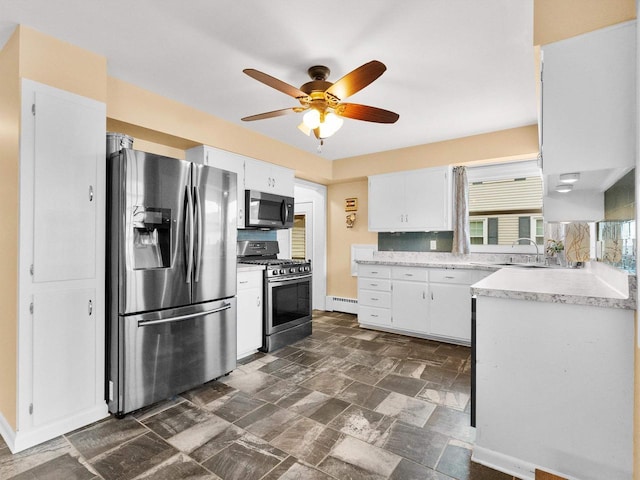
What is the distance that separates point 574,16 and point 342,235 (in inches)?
168

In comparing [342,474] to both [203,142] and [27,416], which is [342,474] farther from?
[203,142]

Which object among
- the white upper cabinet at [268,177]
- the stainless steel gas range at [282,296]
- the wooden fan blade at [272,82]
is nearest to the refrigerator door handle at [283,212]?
the white upper cabinet at [268,177]

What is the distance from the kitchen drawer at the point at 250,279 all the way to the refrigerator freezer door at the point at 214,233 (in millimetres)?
327

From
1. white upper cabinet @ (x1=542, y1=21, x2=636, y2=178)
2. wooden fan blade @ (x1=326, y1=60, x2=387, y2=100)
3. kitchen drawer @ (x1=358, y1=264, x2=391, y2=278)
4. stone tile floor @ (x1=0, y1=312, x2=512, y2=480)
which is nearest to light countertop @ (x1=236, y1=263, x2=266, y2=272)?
stone tile floor @ (x1=0, y1=312, x2=512, y2=480)

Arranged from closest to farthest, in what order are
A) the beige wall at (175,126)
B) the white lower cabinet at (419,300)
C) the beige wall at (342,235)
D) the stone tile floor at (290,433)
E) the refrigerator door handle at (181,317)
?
the stone tile floor at (290,433) → the refrigerator door handle at (181,317) → the beige wall at (175,126) → the white lower cabinet at (419,300) → the beige wall at (342,235)

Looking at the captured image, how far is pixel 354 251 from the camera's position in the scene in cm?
552

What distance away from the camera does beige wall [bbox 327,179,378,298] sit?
5.48m

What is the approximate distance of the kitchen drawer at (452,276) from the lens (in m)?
3.82

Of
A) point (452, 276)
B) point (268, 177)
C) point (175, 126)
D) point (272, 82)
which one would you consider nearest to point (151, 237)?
point (175, 126)

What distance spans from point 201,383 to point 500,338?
2226 millimetres

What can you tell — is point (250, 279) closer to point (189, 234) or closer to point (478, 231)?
Result: point (189, 234)

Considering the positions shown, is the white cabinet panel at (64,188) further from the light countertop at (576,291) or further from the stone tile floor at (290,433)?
the light countertop at (576,291)

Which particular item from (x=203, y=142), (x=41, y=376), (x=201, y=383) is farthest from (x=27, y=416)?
(x=203, y=142)

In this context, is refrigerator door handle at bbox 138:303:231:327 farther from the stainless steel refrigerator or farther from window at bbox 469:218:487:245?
window at bbox 469:218:487:245
